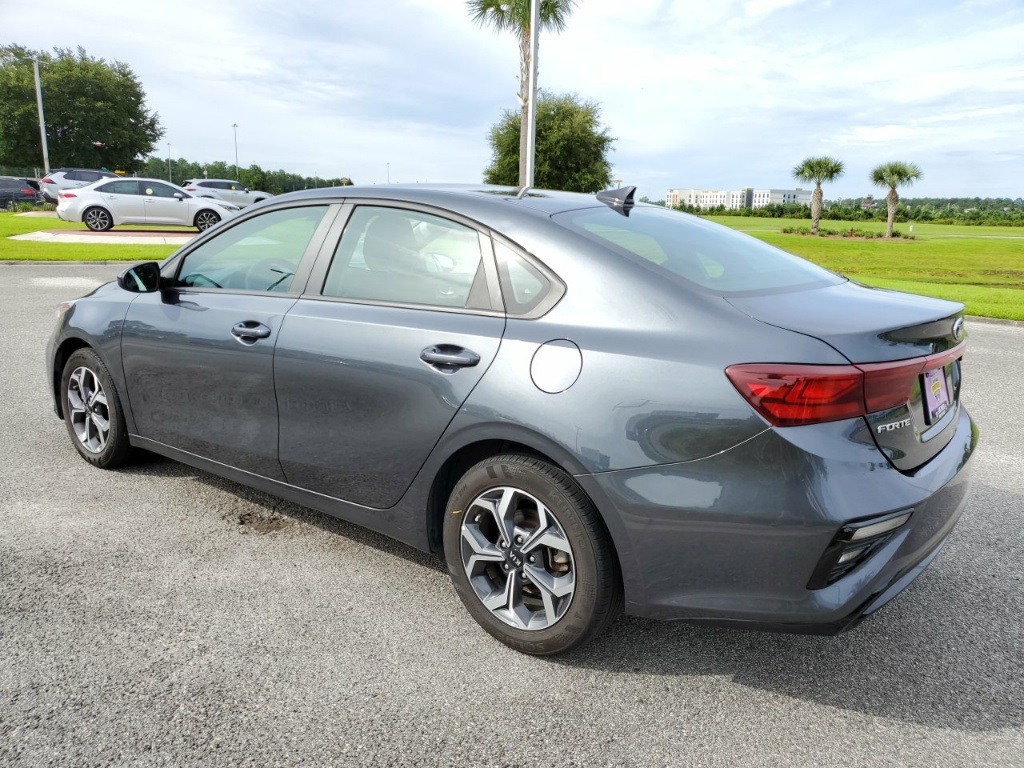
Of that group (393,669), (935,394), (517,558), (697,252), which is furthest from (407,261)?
(935,394)

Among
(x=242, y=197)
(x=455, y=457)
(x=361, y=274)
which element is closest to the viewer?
(x=455, y=457)

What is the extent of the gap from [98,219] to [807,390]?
1048 inches

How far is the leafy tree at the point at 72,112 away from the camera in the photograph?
195 feet

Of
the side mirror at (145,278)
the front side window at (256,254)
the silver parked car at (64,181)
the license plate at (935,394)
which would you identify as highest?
the silver parked car at (64,181)

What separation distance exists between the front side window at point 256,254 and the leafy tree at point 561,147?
44.7m

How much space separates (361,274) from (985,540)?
10.4 ft

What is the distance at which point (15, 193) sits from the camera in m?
44.6

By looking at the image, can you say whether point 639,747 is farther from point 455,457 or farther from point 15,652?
point 15,652

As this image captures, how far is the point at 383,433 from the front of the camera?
301 centimetres

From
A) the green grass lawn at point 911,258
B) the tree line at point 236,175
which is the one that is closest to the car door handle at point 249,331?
the green grass lawn at point 911,258

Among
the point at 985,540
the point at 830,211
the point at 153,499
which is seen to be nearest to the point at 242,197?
the point at 153,499

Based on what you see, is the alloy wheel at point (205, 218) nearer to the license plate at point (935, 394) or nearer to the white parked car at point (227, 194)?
the white parked car at point (227, 194)

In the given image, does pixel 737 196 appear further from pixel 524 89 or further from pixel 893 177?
pixel 524 89

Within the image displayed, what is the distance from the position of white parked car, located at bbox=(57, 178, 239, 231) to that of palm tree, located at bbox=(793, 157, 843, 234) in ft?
164
